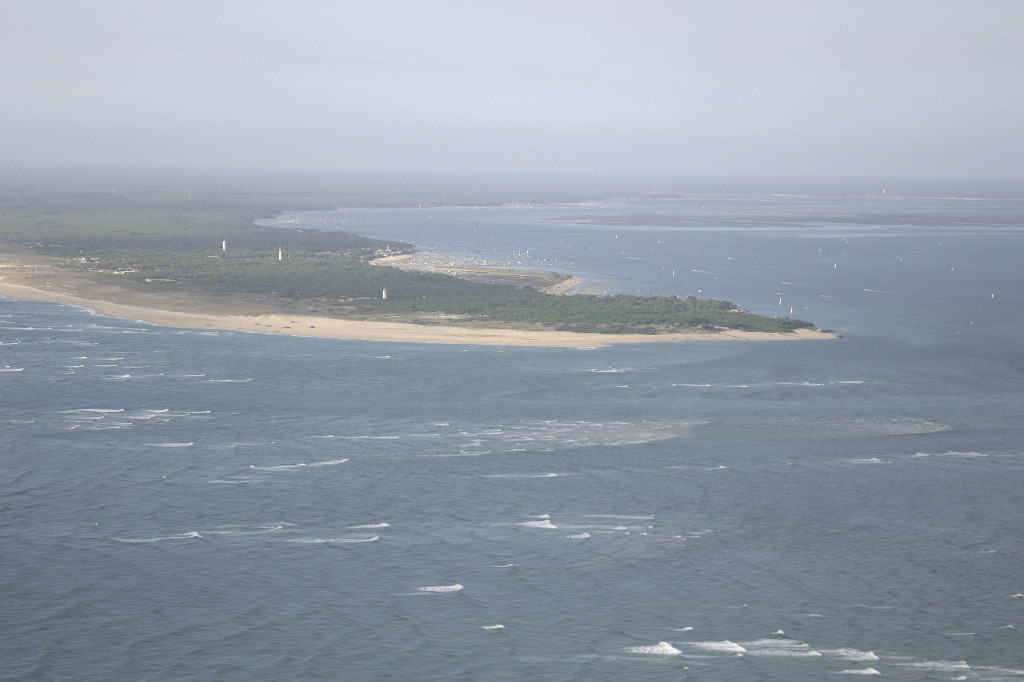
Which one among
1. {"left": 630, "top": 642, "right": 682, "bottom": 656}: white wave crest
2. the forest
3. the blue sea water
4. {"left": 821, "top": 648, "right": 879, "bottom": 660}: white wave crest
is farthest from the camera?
the forest

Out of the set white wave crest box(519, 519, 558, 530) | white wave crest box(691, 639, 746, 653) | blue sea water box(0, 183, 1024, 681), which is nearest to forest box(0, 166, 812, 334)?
blue sea water box(0, 183, 1024, 681)

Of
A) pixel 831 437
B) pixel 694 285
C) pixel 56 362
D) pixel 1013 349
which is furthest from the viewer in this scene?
pixel 694 285

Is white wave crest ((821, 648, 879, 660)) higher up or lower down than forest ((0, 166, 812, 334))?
lower down

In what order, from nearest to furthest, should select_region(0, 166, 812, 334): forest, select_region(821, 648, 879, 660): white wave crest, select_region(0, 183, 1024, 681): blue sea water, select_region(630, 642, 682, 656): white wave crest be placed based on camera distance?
select_region(821, 648, 879, 660): white wave crest
select_region(630, 642, 682, 656): white wave crest
select_region(0, 183, 1024, 681): blue sea water
select_region(0, 166, 812, 334): forest

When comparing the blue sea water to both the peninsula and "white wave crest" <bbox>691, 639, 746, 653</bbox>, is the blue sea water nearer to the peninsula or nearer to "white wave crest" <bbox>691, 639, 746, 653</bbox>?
"white wave crest" <bbox>691, 639, 746, 653</bbox>

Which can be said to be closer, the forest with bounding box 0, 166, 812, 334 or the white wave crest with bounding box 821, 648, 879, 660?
the white wave crest with bounding box 821, 648, 879, 660

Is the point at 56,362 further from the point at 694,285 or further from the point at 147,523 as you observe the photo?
the point at 694,285

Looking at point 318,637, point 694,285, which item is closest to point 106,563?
point 318,637
